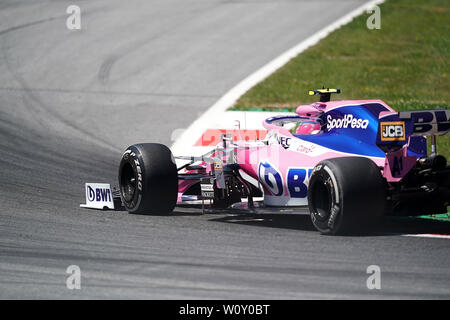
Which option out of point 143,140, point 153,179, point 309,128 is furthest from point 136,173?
point 143,140

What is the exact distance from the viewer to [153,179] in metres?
11.7

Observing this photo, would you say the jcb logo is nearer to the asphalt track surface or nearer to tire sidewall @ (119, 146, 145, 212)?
the asphalt track surface

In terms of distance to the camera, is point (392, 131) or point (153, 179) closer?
point (392, 131)

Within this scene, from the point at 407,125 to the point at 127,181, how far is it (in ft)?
12.7

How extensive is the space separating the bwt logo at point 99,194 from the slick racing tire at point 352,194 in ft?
10.8

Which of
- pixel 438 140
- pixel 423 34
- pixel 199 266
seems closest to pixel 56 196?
pixel 199 266

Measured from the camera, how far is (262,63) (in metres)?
23.7

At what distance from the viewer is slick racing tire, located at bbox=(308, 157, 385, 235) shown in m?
9.81

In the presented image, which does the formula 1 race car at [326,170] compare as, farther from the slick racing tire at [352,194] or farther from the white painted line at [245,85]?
the white painted line at [245,85]

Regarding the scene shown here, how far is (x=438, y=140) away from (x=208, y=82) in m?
6.89

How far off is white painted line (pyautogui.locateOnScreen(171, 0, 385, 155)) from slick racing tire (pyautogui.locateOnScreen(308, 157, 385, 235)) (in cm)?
711

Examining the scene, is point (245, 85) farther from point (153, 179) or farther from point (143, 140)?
point (153, 179)

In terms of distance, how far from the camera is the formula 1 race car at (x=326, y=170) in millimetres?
9961
